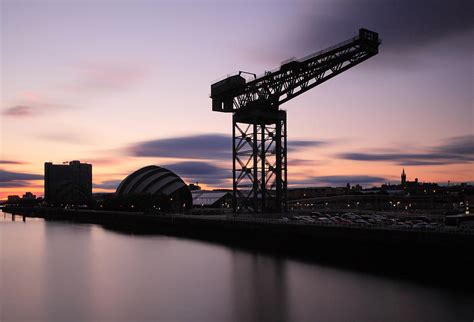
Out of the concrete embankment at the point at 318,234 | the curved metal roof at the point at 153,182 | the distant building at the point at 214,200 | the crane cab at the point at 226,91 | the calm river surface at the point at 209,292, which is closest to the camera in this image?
the calm river surface at the point at 209,292

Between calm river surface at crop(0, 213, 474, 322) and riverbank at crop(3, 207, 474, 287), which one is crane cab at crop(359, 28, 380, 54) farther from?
calm river surface at crop(0, 213, 474, 322)

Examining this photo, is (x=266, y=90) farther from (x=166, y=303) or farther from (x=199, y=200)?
(x=199, y=200)

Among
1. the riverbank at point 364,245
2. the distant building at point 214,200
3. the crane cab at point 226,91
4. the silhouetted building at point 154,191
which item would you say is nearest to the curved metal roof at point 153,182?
the silhouetted building at point 154,191

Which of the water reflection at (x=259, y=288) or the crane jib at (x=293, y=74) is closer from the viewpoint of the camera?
the water reflection at (x=259, y=288)

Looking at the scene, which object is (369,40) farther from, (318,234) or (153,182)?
(153,182)

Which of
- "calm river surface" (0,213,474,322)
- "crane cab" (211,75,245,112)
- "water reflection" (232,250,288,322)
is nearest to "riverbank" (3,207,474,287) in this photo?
"calm river surface" (0,213,474,322)

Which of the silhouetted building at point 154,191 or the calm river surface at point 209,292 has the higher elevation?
the silhouetted building at point 154,191

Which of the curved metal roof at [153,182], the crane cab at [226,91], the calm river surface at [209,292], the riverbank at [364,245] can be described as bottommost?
the calm river surface at [209,292]

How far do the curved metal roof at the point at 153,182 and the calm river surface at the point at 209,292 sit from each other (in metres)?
84.9

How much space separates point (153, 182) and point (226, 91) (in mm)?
76728

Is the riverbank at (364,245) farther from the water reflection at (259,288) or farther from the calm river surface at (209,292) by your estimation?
the water reflection at (259,288)

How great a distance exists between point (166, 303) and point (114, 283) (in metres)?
8.91

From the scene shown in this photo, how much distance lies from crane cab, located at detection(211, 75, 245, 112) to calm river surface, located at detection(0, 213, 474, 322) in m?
27.9

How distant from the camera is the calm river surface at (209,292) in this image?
2635 cm
